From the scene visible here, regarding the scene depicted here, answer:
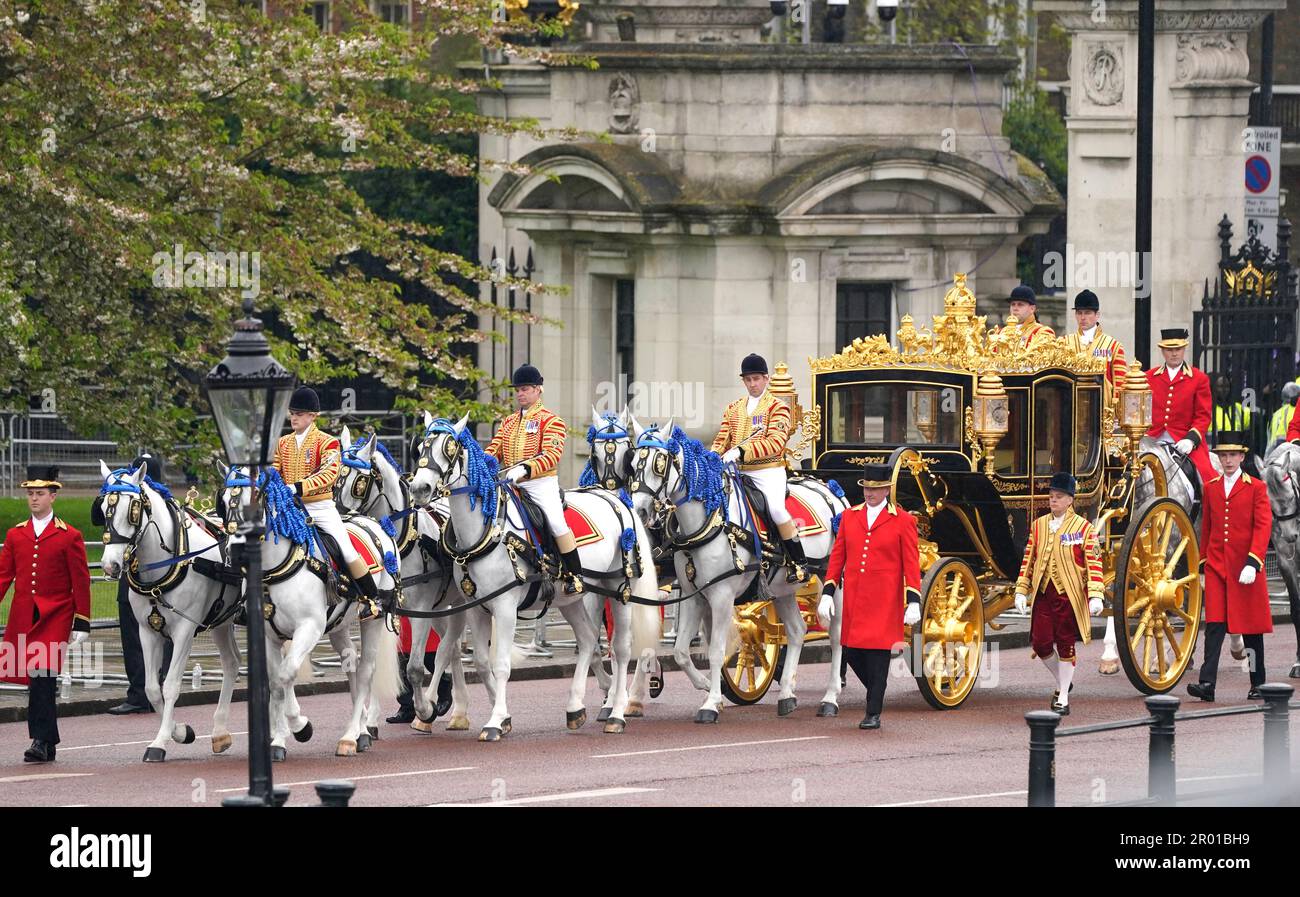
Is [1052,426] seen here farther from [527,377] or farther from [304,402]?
[304,402]

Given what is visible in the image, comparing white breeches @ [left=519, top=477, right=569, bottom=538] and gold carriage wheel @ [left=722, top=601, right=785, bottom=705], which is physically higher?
white breeches @ [left=519, top=477, right=569, bottom=538]

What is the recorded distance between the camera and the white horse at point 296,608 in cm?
1700

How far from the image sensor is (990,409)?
1930cm

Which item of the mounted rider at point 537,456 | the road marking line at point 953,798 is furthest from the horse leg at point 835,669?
the road marking line at point 953,798

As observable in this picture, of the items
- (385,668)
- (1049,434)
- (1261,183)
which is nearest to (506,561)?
(385,668)

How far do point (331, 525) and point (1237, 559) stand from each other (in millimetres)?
6771

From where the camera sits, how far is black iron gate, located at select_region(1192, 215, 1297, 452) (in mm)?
27625

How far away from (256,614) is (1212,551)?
8.76 metres

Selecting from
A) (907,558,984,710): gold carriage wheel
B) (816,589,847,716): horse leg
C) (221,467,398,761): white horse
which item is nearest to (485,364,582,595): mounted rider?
(221,467,398,761): white horse

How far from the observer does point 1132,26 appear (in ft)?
94.5

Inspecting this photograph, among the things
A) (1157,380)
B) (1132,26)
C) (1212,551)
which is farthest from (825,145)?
(1212,551)

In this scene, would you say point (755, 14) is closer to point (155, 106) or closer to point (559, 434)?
point (155, 106)

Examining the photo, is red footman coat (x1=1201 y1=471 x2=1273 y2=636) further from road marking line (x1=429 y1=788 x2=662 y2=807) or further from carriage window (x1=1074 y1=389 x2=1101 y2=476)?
road marking line (x1=429 y1=788 x2=662 y2=807)

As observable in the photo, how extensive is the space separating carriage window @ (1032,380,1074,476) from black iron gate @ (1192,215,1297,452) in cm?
789
